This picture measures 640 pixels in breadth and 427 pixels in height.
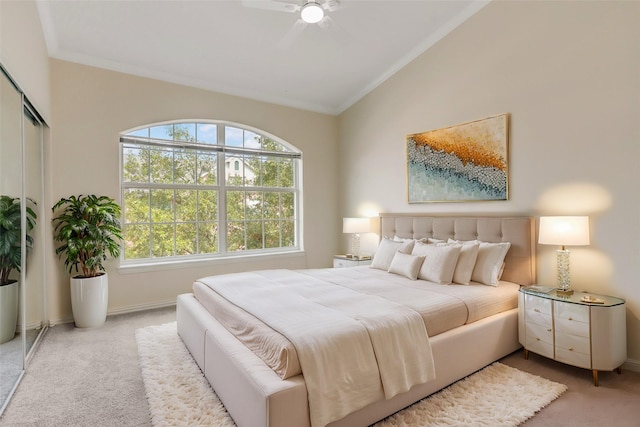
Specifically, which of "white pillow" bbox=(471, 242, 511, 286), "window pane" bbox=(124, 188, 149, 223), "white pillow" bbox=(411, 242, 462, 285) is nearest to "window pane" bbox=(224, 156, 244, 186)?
"window pane" bbox=(124, 188, 149, 223)

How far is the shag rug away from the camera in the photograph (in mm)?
1922

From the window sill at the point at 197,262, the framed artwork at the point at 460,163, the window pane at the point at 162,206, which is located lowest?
the window sill at the point at 197,262

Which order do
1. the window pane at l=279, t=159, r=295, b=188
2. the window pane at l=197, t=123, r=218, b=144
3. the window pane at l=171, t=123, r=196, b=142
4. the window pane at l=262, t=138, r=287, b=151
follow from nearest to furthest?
the window pane at l=171, t=123, r=196, b=142 < the window pane at l=197, t=123, r=218, b=144 < the window pane at l=262, t=138, r=287, b=151 < the window pane at l=279, t=159, r=295, b=188

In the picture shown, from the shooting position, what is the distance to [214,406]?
6.71 ft

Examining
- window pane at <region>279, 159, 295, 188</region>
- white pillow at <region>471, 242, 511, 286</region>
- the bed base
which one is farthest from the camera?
window pane at <region>279, 159, 295, 188</region>

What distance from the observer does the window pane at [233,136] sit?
4703 millimetres

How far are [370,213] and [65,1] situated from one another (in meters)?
4.11

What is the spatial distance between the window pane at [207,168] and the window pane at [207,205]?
0.15m

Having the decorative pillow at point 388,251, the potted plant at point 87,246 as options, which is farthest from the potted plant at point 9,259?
the decorative pillow at point 388,251

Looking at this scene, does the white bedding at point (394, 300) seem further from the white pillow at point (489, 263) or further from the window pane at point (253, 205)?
the window pane at point (253, 205)

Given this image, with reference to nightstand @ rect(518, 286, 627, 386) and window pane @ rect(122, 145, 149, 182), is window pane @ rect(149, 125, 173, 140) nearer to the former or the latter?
window pane @ rect(122, 145, 149, 182)

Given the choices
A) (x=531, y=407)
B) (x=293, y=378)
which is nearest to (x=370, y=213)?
(x=531, y=407)

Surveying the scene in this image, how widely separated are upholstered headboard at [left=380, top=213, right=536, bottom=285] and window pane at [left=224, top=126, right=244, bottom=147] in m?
2.57

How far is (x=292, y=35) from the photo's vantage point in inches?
145
